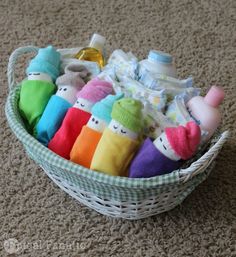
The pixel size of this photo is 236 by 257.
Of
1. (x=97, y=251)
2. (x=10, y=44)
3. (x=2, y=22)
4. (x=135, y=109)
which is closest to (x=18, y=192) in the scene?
(x=97, y=251)

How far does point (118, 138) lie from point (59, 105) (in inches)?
5.9

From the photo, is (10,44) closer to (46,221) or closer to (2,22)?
(2,22)

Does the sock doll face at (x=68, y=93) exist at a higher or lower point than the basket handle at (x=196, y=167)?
lower

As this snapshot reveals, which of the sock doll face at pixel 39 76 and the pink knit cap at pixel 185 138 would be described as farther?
the sock doll face at pixel 39 76

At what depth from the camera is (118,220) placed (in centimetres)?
94

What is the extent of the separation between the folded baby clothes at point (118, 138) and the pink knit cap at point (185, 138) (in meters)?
0.06

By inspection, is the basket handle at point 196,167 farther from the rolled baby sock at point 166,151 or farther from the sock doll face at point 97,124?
the sock doll face at point 97,124

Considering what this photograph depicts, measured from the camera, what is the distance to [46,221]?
37.2 inches

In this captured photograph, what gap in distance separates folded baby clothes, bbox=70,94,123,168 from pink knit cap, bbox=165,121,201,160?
0.12 m

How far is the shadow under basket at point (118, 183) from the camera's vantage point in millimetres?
785

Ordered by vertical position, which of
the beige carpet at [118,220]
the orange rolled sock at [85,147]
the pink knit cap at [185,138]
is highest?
the pink knit cap at [185,138]

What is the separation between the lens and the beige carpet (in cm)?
91

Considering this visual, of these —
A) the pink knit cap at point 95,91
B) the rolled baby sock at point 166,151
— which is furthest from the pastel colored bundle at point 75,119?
the rolled baby sock at point 166,151

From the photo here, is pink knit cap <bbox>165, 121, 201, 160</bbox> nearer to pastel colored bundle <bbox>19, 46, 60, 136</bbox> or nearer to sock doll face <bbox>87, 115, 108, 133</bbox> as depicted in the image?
sock doll face <bbox>87, 115, 108, 133</bbox>
